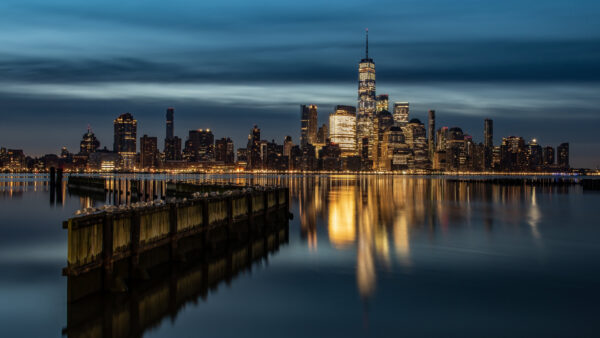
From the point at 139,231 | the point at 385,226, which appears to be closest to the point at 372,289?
the point at 139,231

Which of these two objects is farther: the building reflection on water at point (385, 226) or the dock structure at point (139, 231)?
the building reflection on water at point (385, 226)

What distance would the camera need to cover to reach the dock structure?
661 inches

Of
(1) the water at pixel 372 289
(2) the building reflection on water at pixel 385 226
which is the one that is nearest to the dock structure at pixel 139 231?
(1) the water at pixel 372 289

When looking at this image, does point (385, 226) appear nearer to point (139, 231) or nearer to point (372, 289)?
point (372, 289)

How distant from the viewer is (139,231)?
65.6 feet

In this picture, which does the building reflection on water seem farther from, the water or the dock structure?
the dock structure

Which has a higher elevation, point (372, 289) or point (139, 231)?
point (139, 231)

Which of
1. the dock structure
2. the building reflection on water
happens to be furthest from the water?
the dock structure

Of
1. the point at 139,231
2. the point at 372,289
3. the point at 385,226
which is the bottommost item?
the point at 372,289

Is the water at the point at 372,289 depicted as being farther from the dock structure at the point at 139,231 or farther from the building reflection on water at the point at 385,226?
the dock structure at the point at 139,231

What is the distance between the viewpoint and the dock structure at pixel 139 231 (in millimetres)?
16781

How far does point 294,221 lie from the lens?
44781 millimetres

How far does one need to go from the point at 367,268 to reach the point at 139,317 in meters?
11.4

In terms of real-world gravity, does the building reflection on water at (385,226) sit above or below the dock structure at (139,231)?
below
